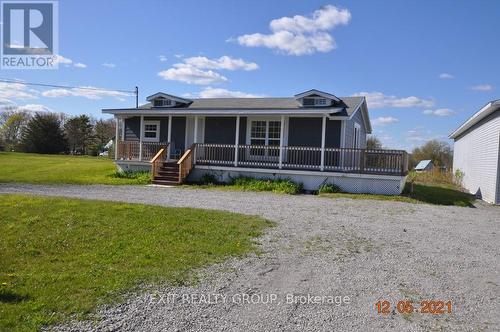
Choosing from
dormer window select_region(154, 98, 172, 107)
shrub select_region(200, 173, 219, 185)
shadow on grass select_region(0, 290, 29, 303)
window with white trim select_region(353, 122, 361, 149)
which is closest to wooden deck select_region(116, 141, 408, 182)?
shrub select_region(200, 173, 219, 185)

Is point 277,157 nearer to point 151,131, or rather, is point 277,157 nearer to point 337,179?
point 337,179

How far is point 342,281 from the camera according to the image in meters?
5.18

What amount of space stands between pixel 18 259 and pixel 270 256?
144 inches

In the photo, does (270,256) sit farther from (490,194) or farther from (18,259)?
(490,194)

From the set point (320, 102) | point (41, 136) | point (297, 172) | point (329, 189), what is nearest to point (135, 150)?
point (297, 172)

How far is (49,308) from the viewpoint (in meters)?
4.00

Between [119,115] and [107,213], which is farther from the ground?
[119,115]

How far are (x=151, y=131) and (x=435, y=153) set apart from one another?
36.2 m

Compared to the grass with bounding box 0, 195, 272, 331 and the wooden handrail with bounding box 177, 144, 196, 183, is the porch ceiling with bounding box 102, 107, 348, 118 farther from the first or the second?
the grass with bounding box 0, 195, 272, 331

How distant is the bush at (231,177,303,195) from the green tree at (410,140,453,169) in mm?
32753

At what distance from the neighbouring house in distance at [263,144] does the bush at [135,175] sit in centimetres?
39

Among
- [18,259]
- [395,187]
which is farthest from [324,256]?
[395,187]

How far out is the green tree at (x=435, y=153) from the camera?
45312 millimetres

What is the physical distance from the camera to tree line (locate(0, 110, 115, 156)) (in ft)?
161
